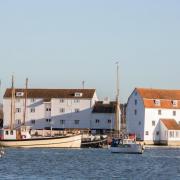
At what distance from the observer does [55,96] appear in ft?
510

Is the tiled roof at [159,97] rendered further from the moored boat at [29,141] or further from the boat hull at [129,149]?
the boat hull at [129,149]

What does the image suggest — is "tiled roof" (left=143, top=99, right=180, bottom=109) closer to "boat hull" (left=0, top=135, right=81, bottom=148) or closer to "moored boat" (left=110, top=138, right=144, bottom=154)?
"boat hull" (left=0, top=135, right=81, bottom=148)

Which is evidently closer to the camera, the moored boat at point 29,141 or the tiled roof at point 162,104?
the moored boat at point 29,141

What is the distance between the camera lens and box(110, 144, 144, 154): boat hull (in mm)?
110000

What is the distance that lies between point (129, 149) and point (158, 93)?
38.9 m

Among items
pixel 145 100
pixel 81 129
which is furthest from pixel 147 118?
pixel 81 129

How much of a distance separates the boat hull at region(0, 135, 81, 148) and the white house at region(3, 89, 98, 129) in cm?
2937

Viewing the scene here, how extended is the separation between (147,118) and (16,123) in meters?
25.3

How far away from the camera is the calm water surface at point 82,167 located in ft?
225

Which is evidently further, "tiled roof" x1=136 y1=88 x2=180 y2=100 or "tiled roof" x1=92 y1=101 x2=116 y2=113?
"tiled roof" x1=92 y1=101 x2=116 y2=113

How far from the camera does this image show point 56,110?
154250mm

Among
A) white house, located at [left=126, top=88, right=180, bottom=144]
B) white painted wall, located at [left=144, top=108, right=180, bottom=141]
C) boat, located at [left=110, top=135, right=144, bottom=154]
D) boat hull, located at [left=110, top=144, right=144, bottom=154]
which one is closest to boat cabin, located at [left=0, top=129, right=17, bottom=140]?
boat, located at [left=110, top=135, right=144, bottom=154]

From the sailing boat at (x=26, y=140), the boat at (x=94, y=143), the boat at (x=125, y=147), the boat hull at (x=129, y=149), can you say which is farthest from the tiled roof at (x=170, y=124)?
the boat hull at (x=129, y=149)

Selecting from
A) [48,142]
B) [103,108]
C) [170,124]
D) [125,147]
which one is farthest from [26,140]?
[103,108]
